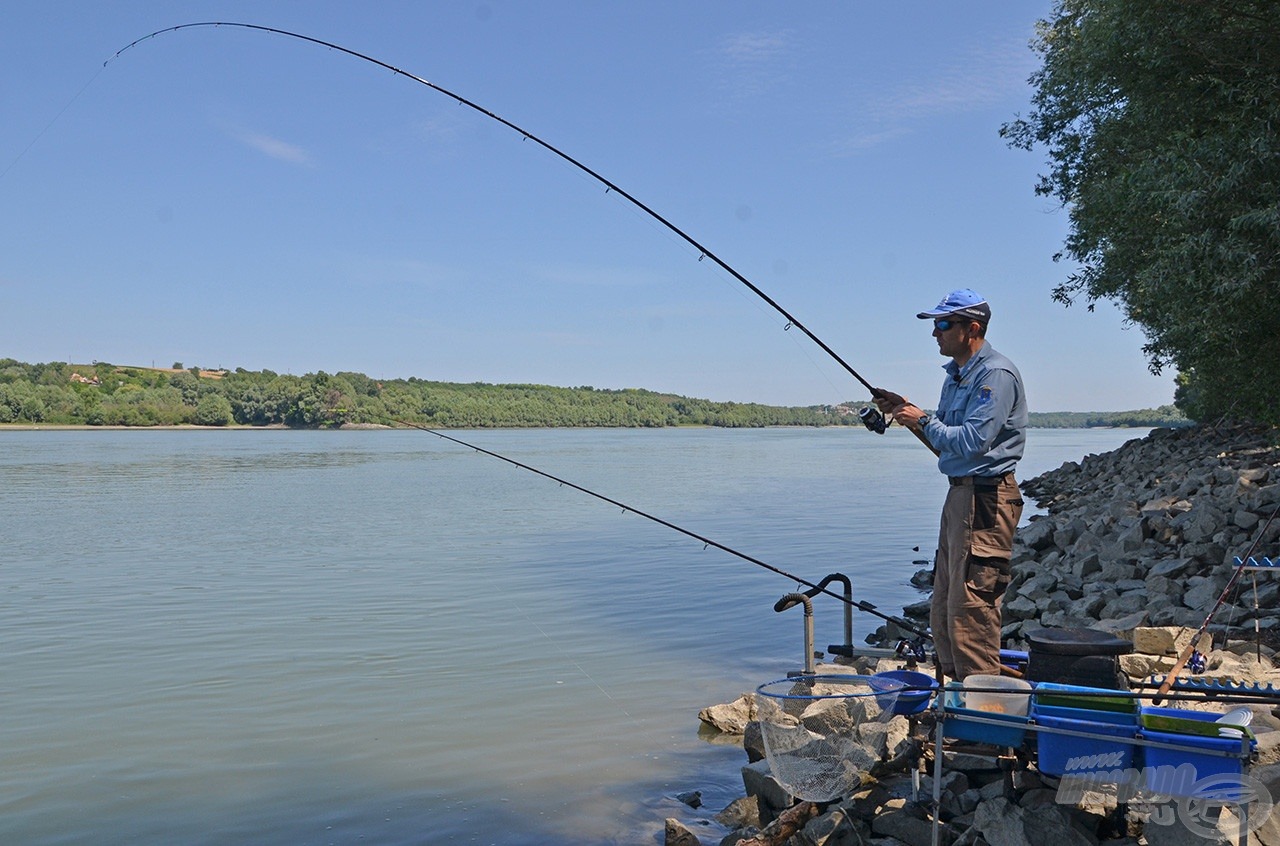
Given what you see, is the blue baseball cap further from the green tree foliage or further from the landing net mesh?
the green tree foliage

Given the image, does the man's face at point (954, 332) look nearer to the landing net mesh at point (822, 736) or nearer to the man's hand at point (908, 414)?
the man's hand at point (908, 414)

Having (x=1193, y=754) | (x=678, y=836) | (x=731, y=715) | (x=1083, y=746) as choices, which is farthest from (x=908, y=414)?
(x=731, y=715)

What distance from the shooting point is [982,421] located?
4.36m

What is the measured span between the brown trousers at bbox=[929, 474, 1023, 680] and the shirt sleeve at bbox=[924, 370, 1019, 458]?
166 millimetres

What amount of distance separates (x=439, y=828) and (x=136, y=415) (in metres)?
93.1

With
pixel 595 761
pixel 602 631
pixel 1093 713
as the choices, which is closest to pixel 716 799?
pixel 595 761

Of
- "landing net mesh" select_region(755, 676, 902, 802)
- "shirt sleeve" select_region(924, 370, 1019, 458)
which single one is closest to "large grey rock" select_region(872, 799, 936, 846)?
"landing net mesh" select_region(755, 676, 902, 802)

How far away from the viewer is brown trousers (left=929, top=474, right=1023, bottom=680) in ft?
14.5

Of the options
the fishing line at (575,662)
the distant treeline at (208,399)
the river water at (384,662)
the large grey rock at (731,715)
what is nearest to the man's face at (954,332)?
the river water at (384,662)

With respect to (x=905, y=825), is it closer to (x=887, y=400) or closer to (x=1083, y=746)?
(x=1083, y=746)

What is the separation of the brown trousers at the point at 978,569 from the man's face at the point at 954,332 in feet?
1.99

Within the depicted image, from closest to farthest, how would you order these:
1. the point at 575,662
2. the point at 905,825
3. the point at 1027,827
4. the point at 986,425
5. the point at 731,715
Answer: the point at 1027,827 → the point at 986,425 → the point at 905,825 → the point at 731,715 → the point at 575,662

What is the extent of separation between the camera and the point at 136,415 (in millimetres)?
88875

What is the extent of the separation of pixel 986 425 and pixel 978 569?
24.0 inches
